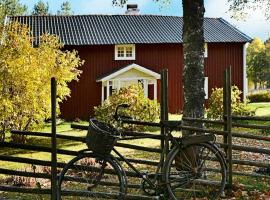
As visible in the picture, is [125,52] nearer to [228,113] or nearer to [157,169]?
[228,113]

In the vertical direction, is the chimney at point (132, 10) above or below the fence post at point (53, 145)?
above

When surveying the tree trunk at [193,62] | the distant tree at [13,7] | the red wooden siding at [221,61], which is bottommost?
the tree trunk at [193,62]

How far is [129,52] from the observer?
3525 centimetres

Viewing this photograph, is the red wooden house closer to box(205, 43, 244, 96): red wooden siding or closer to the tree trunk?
box(205, 43, 244, 96): red wooden siding

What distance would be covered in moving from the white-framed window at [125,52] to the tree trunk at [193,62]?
25.6 meters

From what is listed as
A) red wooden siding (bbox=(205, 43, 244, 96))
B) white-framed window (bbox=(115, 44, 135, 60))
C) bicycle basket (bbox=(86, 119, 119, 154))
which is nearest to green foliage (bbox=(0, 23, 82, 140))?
white-framed window (bbox=(115, 44, 135, 60))

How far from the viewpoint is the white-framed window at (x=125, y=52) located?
34853 mm

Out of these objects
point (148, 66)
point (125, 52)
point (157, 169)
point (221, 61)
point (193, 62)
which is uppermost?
point (125, 52)

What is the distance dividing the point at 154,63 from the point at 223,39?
5471mm

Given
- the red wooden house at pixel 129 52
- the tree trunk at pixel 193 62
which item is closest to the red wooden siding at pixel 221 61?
the red wooden house at pixel 129 52

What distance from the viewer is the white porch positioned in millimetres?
33500

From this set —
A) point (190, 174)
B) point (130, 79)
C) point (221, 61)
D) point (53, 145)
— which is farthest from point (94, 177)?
point (221, 61)

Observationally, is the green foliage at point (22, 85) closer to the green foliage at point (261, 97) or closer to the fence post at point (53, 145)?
the fence post at point (53, 145)

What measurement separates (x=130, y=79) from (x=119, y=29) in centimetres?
425
